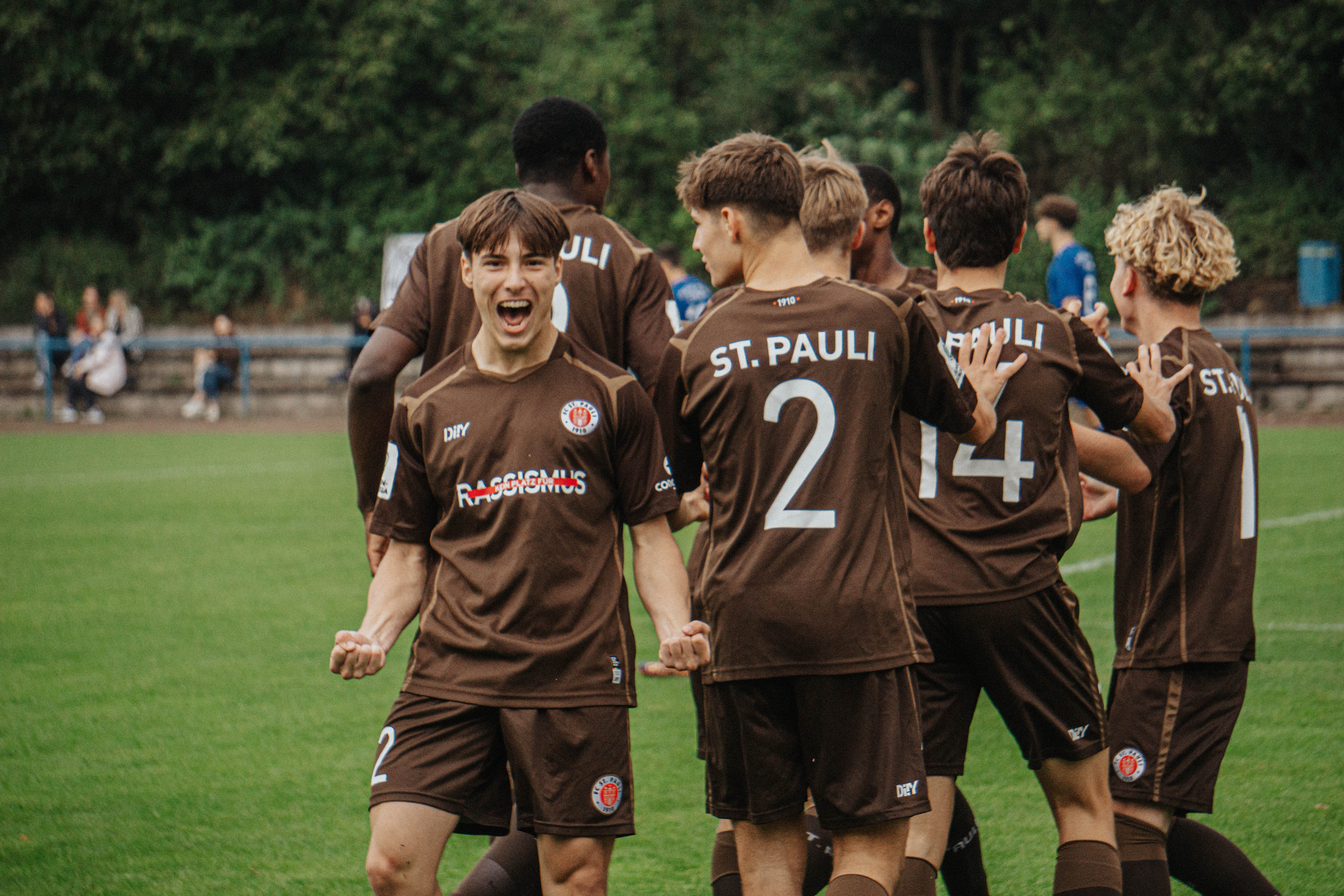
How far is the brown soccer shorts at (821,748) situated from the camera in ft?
10.5

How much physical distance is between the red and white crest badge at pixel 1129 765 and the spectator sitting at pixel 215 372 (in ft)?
82.9

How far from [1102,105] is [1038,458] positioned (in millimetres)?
26615

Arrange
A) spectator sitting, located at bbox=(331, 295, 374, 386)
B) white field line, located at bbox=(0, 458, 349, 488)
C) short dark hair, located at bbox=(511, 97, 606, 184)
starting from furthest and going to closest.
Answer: spectator sitting, located at bbox=(331, 295, 374, 386)
white field line, located at bbox=(0, 458, 349, 488)
short dark hair, located at bbox=(511, 97, 606, 184)

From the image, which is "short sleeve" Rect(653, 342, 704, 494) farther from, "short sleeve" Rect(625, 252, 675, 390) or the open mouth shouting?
"short sleeve" Rect(625, 252, 675, 390)

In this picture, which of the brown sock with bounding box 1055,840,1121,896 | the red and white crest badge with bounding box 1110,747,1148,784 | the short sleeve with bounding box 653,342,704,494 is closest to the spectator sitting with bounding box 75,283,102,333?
the short sleeve with bounding box 653,342,704,494

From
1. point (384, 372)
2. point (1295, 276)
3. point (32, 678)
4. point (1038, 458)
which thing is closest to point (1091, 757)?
point (1038, 458)

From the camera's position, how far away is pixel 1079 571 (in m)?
9.77

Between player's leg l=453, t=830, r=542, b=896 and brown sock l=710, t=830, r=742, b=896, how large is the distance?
18.2 inches

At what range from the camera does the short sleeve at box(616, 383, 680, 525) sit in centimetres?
347

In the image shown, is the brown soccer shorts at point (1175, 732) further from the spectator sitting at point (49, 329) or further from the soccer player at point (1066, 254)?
the spectator sitting at point (49, 329)

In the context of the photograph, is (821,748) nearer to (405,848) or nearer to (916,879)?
(916,879)

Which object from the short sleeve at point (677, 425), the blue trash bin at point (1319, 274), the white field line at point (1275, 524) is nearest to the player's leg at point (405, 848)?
the short sleeve at point (677, 425)

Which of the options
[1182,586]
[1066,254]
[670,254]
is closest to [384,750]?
[1182,586]

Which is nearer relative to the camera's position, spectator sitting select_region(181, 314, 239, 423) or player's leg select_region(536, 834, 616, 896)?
player's leg select_region(536, 834, 616, 896)
